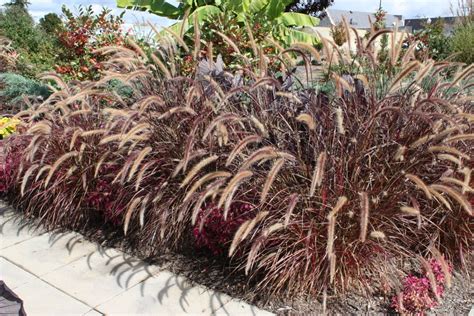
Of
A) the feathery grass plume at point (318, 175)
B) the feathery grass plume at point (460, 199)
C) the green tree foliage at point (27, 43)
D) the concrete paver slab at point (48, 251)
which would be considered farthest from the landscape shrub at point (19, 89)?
the feathery grass plume at point (460, 199)

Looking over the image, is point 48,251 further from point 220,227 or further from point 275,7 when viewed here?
point 275,7

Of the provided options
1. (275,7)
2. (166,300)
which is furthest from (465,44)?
(166,300)

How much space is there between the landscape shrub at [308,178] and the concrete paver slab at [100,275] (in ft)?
0.66

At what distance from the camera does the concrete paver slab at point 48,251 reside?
340 cm

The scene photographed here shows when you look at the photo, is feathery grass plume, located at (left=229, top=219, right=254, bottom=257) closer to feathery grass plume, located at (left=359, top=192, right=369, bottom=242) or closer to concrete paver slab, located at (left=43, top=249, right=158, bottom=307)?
feathery grass plume, located at (left=359, top=192, right=369, bottom=242)

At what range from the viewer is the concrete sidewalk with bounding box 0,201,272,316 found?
281cm

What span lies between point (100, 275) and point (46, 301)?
0.41m

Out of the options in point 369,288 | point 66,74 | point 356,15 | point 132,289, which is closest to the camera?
point 369,288

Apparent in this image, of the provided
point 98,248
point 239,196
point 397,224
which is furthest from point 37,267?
point 397,224

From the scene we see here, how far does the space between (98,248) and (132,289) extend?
0.76 metres

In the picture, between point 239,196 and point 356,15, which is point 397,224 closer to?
point 239,196

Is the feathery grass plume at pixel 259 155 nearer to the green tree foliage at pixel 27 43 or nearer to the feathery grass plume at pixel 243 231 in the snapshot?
the feathery grass plume at pixel 243 231

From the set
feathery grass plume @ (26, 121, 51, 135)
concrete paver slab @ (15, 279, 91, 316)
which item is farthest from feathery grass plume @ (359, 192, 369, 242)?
Result: feathery grass plume @ (26, 121, 51, 135)

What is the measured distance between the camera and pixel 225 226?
3.05 meters
